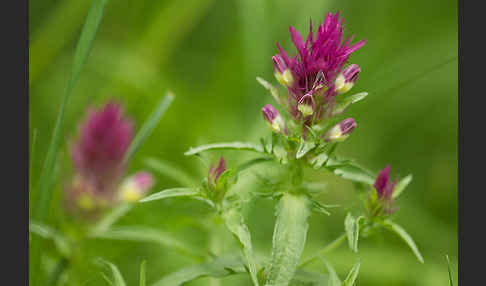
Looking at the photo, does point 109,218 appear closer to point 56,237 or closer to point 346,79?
point 56,237

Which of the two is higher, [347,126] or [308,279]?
[347,126]

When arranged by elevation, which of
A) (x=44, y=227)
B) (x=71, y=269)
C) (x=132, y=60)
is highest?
(x=132, y=60)

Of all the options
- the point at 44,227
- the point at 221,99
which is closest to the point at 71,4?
the point at 221,99

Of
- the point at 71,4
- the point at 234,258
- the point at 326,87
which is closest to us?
the point at 326,87

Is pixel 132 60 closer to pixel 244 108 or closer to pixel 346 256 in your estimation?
pixel 244 108

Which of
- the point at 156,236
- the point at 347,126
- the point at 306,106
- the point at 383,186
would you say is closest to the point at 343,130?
the point at 347,126
